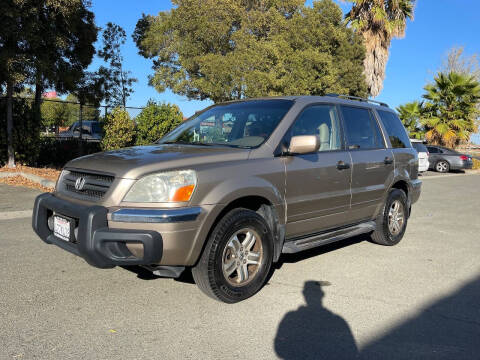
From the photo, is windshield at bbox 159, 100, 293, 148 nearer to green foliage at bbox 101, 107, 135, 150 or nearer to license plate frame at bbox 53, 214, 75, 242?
license plate frame at bbox 53, 214, 75, 242

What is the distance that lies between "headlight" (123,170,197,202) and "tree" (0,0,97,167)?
7.87m

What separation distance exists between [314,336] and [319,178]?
5.75 feet

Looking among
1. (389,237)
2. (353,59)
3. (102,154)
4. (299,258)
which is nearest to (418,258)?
(389,237)

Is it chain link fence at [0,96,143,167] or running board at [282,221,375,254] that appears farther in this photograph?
chain link fence at [0,96,143,167]

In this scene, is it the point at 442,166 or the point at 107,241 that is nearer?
the point at 107,241

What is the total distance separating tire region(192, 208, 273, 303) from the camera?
11.7 ft

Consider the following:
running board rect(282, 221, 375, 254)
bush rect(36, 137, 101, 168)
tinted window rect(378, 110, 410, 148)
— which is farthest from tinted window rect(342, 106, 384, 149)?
bush rect(36, 137, 101, 168)

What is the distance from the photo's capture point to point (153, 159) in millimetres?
3617

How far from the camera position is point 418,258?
17.6ft

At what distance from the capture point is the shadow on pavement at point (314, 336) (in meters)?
2.92

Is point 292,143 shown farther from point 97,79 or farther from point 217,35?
point 217,35

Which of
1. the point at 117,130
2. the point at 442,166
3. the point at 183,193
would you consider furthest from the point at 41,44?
the point at 442,166

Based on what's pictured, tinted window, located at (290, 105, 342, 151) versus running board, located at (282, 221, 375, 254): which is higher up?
tinted window, located at (290, 105, 342, 151)

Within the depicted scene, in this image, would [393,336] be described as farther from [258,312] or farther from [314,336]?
[258,312]
